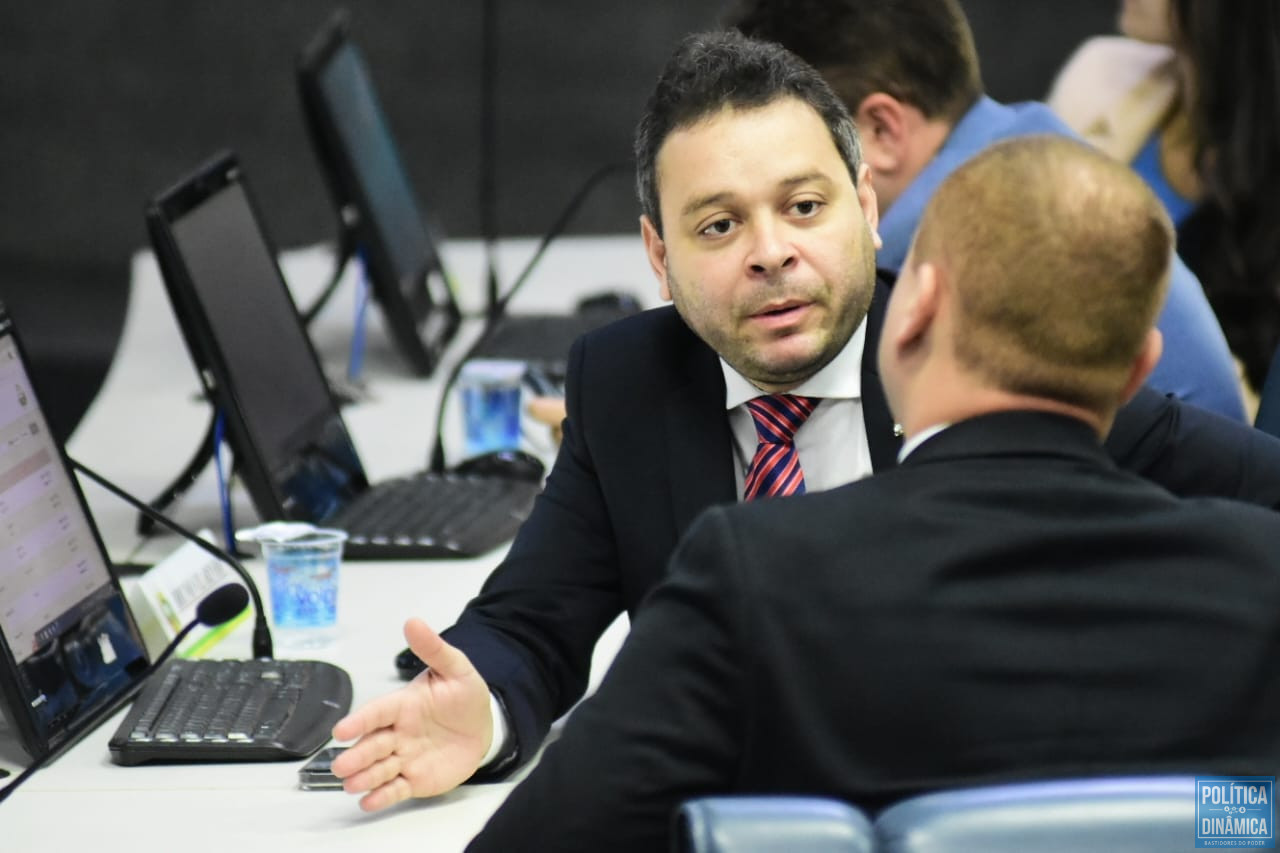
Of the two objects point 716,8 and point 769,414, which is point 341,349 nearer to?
point 769,414

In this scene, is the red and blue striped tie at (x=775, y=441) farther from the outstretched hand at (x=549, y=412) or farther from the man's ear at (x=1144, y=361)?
the outstretched hand at (x=549, y=412)

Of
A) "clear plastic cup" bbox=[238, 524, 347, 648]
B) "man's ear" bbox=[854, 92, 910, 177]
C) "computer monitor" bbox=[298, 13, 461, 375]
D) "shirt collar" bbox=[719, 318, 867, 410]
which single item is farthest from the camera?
"computer monitor" bbox=[298, 13, 461, 375]

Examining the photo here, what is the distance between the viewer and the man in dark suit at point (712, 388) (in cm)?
165

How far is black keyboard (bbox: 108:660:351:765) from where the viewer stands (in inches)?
65.5

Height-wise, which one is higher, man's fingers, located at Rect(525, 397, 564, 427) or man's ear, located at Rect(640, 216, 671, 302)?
man's ear, located at Rect(640, 216, 671, 302)

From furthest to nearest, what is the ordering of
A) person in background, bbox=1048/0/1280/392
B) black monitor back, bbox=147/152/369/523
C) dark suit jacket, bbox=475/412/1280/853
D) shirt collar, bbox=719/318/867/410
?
person in background, bbox=1048/0/1280/392 < black monitor back, bbox=147/152/369/523 < shirt collar, bbox=719/318/867/410 < dark suit jacket, bbox=475/412/1280/853

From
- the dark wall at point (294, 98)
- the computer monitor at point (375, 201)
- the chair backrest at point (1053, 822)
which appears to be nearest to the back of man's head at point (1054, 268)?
the chair backrest at point (1053, 822)

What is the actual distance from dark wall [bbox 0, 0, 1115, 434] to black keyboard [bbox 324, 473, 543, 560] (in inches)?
108

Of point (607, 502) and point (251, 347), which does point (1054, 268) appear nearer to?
point (607, 502)

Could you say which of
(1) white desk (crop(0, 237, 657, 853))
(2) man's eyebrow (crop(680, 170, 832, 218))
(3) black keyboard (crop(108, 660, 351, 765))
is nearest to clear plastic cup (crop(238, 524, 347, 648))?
(1) white desk (crop(0, 237, 657, 853))

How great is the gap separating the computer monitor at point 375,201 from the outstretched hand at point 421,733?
1.48 m

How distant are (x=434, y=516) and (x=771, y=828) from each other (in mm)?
1420

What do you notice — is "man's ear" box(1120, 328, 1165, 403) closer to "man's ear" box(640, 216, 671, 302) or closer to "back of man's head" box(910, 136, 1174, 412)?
"back of man's head" box(910, 136, 1174, 412)

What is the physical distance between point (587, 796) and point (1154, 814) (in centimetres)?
35
